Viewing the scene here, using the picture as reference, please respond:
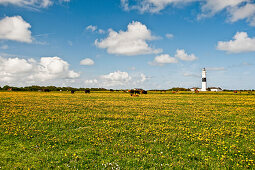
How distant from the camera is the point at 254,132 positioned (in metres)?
14.6

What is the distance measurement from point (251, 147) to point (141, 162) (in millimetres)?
7388

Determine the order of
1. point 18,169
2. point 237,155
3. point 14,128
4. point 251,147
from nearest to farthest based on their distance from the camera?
point 18,169
point 237,155
point 251,147
point 14,128

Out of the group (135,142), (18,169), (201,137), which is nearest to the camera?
(18,169)

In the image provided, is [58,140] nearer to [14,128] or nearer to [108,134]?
[108,134]

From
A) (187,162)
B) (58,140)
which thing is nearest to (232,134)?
(187,162)

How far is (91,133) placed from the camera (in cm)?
1411

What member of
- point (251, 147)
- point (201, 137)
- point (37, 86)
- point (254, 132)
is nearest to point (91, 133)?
point (201, 137)

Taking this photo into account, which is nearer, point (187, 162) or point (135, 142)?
point (187, 162)

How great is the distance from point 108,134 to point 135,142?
2.73 meters

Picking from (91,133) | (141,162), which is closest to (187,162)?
(141,162)

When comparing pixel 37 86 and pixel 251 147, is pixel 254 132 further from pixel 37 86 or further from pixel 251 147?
pixel 37 86

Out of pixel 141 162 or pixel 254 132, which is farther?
pixel 254 132

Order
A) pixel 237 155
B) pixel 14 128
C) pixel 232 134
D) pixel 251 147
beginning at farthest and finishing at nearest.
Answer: pixel 14 128 < pixel 232 134 < pixel 251 147 < pixel 237 155

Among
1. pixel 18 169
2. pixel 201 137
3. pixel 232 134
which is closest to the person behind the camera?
pixel 18 169
